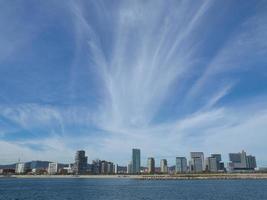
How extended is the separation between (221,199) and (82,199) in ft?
145

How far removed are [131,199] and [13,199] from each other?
41027mm

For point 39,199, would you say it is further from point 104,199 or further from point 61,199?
point 104,199

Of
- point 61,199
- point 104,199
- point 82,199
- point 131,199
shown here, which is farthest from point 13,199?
point 131,199

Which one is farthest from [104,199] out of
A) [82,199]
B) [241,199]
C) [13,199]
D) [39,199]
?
[241,199]

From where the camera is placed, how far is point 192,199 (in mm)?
98312

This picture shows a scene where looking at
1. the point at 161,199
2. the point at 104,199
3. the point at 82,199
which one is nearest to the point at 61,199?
the point at 82,199

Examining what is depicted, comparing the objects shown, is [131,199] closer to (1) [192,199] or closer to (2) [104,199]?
(2) [104,199]

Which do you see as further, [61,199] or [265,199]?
[61,199]

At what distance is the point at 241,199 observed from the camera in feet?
318

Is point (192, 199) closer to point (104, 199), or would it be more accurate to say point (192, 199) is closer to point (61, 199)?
point (104, 199)

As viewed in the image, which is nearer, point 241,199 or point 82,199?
point 241,199

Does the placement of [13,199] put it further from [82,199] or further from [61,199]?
[82,199]

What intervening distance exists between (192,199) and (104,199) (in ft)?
90.4

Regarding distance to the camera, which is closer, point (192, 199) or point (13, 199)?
point (192, 199)
